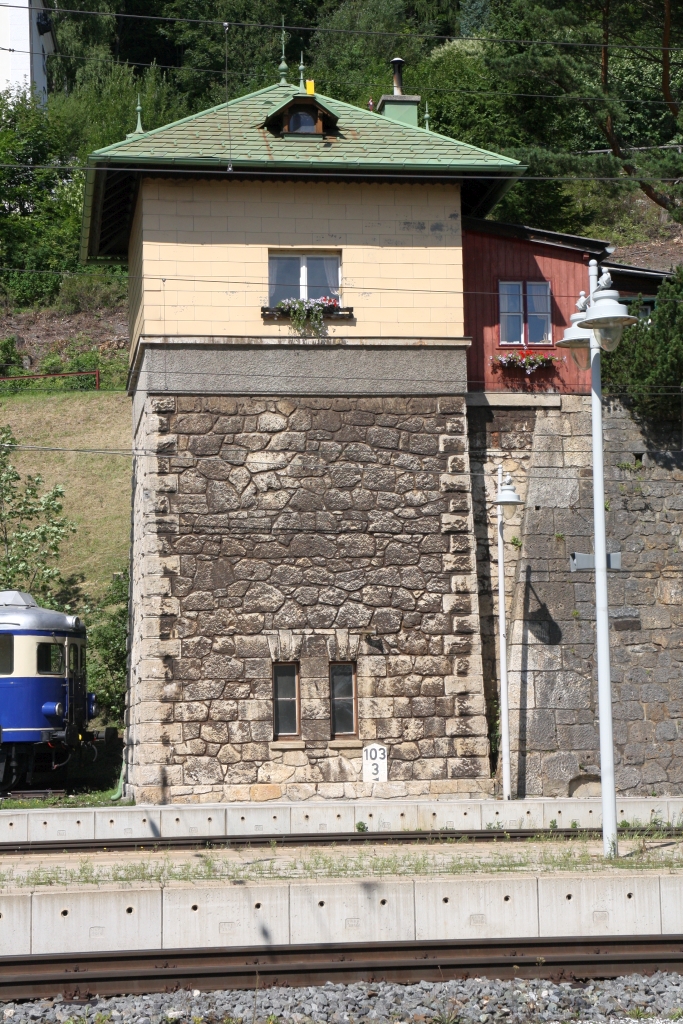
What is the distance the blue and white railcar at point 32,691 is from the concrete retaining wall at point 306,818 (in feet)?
12.9

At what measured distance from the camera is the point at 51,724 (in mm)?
19375

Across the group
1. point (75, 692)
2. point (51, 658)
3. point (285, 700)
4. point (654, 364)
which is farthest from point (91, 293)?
point (285, 700)

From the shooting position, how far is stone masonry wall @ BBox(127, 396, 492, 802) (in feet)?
57.5

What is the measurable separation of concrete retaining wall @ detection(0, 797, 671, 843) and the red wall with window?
700cm

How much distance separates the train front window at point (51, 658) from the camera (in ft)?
64.4

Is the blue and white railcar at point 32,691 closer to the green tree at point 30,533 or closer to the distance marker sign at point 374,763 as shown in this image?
the distance marker sign at point 374,763

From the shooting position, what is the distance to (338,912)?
9.41 metres

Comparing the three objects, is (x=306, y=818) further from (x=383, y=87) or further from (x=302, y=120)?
(x=383, y=87)

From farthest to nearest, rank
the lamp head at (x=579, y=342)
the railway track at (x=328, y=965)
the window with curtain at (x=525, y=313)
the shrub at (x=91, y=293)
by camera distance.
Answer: the shrub at (x=91, y=293), the window with curtain at (x=525, y=313), the lamp head at (x=579, y=342), the railway track at (x=328, y=965)

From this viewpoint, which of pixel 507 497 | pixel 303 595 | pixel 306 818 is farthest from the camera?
pixel 303 595

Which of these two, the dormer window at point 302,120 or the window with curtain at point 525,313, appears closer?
the dormer window at point 302,120

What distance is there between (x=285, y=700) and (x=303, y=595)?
1469 millimetres

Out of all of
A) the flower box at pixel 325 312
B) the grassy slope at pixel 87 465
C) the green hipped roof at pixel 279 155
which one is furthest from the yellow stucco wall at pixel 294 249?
the grassy slope at pixel 87 465

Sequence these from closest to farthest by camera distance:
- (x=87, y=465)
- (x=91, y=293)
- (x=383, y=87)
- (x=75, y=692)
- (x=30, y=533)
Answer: (x=75, y=692)
(x=30, y=533)
(x=87, y=465)
(x=91, y=293)
(x=383, y=87)
